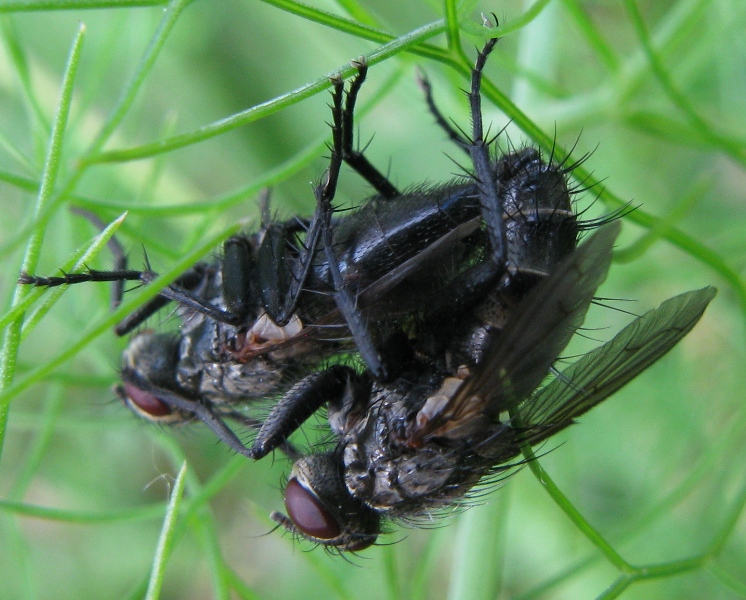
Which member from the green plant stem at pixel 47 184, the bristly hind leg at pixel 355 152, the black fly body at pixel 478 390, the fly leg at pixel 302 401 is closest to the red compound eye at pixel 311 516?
the black fly body at pixel 478 390

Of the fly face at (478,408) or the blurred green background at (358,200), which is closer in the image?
the fly face at (478,408)

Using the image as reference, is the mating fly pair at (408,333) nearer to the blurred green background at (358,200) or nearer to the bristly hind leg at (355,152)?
the bristly hind leg at (355,152)

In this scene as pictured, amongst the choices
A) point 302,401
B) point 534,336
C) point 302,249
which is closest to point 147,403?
point 302,401

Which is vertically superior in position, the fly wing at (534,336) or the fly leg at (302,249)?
the fly leg at (302,249)

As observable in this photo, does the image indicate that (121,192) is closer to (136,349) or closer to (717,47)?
(136,349)

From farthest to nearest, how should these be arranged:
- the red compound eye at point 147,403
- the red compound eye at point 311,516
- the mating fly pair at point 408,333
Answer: the red compound eye at point 147,403, the red compound eye at point 311,516, the mating fly pair at point 408,333

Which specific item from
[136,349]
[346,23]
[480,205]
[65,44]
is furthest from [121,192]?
[346,23]

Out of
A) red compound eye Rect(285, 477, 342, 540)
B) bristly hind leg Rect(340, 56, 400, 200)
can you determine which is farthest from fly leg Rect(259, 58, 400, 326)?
red compound eye Rect(285, 477, 342, 540)
